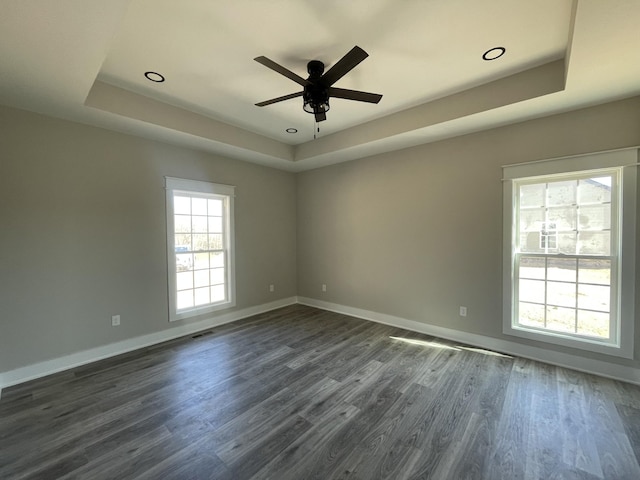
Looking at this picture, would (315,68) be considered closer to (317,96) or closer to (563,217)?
(317,96)

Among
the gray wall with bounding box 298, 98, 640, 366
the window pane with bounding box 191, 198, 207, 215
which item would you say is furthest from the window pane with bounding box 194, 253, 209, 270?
the gray wall with bounding box 298, 98, 640, 366

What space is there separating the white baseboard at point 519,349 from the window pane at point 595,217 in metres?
1.35

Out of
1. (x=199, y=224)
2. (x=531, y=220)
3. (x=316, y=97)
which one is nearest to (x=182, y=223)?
(x=199, y=224)

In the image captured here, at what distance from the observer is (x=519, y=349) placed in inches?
123

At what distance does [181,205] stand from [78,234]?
3.97 feet

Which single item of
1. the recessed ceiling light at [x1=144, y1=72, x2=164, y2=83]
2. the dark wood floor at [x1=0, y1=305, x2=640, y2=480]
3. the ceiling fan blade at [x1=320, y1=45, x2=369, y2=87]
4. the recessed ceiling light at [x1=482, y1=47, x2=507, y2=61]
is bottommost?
the dark wood floor at [x1=0, y1=305, x2=640, y2=480]

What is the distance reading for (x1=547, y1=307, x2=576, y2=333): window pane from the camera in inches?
115

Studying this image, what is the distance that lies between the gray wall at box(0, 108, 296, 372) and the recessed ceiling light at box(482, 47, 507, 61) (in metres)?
3.58

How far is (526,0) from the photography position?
5.76 feet

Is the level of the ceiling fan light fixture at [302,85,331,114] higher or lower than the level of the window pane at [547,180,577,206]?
higher

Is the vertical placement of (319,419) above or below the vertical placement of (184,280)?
below

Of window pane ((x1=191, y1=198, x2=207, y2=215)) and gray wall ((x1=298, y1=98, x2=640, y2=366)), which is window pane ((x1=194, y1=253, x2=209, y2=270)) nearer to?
window pane ((x1=191, y1=198, x2=207, y2=215))

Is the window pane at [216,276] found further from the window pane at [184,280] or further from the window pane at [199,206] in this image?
the window pane at [199,206]

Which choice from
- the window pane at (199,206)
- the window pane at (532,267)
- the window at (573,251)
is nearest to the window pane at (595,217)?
the window at (573,251)
